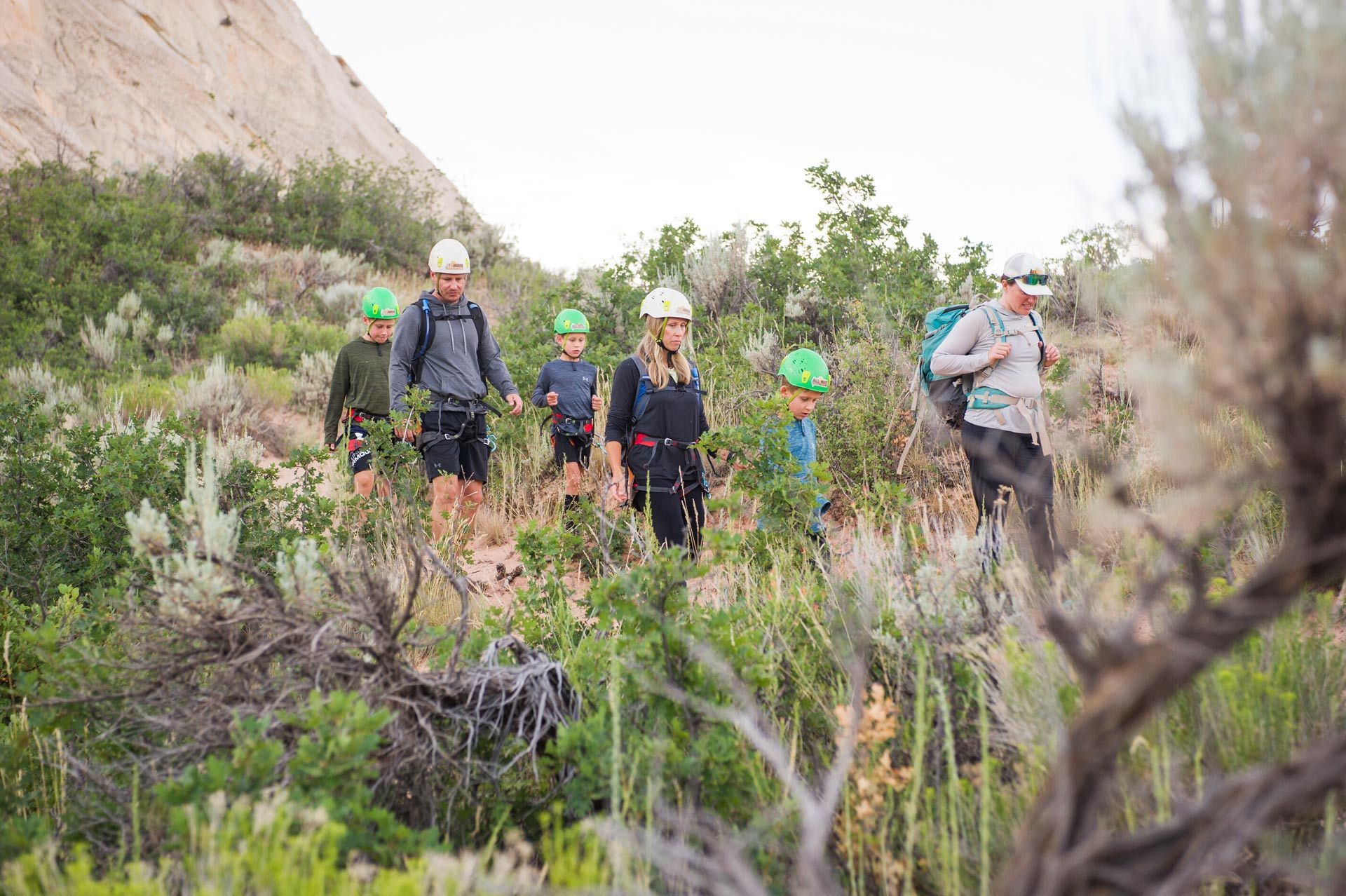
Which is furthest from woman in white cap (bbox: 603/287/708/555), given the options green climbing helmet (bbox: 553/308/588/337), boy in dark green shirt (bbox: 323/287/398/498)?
boy in dark green shirt (bbox: 323/287/398/498)

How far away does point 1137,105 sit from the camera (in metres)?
1.65

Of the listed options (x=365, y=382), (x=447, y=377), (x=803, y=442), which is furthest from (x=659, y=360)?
(x=365, y=382)

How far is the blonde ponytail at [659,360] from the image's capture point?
5.70 m

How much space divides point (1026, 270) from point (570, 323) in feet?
12.8

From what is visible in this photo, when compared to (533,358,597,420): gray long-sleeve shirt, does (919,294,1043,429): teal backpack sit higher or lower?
higher

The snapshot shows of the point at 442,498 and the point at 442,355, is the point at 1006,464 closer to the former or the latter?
the point at 442,498

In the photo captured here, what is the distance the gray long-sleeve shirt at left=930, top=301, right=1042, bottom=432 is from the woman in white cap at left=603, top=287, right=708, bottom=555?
5.36ft

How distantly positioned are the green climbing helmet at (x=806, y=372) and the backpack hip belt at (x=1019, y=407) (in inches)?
38.1

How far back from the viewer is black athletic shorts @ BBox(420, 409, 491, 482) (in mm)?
6516

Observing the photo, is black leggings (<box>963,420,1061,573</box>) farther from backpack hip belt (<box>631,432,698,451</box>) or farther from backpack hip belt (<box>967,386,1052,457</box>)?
backpack hip belt (<box>631,432,698,451</box>)

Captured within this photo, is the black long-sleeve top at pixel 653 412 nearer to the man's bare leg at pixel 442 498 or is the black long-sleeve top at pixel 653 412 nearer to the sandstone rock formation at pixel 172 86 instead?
the man's bare leg at pixel 442 498

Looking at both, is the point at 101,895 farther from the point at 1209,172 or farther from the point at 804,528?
the point at 804,528

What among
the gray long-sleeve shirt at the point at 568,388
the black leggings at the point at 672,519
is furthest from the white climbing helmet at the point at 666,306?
the gray long-sleeve shirt at the point at 568,388

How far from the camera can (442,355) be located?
21.7 ft
